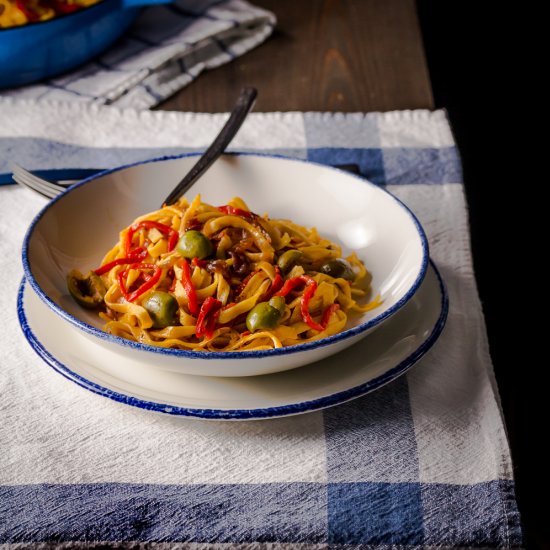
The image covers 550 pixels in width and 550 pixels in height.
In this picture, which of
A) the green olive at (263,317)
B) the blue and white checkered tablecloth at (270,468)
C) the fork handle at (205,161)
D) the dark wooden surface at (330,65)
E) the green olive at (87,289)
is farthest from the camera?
the dark wooden surface at (330,65)

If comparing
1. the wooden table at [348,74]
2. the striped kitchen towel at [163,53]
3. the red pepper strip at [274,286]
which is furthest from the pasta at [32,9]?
the red pepper strip at [274,286]

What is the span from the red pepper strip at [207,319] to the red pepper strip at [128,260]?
188mm

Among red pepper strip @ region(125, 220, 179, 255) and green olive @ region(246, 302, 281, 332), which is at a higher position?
red pepper strip @ region(125, 220, 179, 255)

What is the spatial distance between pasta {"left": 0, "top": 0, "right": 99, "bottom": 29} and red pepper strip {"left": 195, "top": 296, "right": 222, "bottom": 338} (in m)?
1.13

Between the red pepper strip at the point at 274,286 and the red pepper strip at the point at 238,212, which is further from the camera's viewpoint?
the red pepper strip at the point at 238,212

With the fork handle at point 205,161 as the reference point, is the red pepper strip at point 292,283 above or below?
below

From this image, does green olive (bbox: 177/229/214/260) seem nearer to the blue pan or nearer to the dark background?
the dark background

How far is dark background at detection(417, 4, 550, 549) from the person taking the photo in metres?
2.41

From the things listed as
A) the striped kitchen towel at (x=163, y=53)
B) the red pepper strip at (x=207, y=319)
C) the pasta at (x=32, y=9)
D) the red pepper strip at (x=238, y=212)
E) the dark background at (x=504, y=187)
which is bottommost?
the dark background at (x=504, y=187)

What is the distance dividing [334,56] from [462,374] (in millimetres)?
1373

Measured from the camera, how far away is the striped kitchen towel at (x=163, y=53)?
7.02 feet

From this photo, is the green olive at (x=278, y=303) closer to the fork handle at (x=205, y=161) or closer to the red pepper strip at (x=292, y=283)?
the red pepper strip at (x=292, y=283)

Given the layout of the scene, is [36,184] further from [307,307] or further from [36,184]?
[307,307]

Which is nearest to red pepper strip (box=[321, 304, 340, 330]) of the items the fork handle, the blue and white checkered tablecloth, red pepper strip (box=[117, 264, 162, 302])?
the blue and white checkered tablecloth
